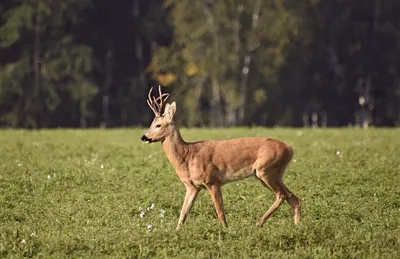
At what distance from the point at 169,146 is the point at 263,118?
116 ft

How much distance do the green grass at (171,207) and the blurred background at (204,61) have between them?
23.2 meters

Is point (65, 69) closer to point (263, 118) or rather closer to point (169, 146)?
point (263, 118)

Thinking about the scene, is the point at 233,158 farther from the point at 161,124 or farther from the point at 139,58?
the point at 139,58

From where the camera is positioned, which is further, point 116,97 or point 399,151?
point 116,97

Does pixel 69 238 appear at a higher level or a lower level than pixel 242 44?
Result: lower

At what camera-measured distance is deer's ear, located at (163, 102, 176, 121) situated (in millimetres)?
13818

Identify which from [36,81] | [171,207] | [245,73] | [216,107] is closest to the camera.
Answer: [171,207]

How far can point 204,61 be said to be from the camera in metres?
44.8

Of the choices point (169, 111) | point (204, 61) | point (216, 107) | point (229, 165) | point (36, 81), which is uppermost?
point (204, 61)

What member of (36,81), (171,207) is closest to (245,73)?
(36,81)

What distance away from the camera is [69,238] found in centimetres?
1216

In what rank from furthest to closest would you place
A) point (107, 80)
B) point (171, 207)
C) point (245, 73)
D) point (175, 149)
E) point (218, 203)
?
point (107, 80), point (245, 73), point (171, 207), point (175, 149), point (218, 203)

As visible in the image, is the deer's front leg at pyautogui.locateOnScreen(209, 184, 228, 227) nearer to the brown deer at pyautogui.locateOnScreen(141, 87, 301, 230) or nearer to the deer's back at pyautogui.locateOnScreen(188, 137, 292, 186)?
the brown deer at pyautogui.locateOnScreen(141, 87, 301, 230)

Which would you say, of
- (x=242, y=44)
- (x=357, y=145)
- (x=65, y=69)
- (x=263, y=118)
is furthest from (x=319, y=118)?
(x=357, y=145)
